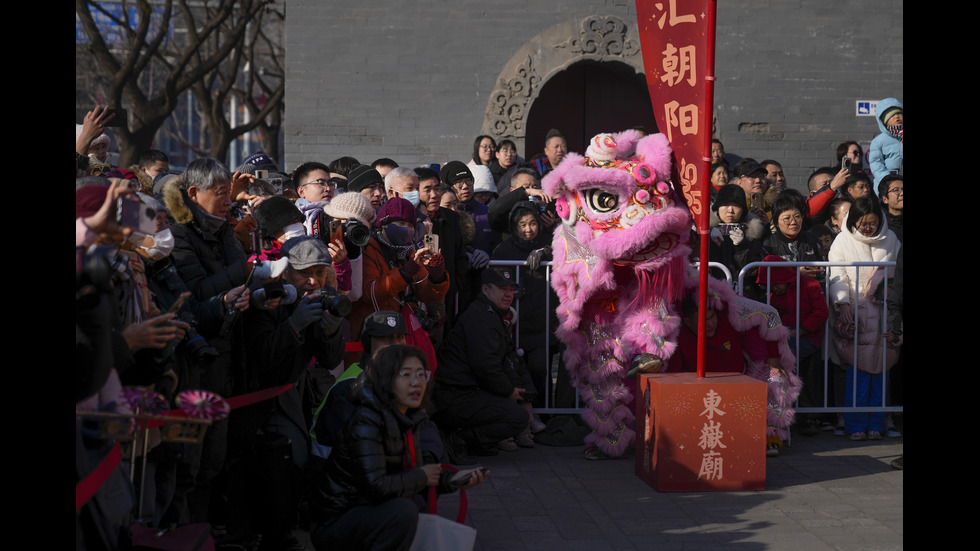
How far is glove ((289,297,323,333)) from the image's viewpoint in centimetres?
451

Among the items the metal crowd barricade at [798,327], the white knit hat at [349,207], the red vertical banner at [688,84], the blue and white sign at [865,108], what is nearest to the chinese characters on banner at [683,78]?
the red vertical banner at [688,84]

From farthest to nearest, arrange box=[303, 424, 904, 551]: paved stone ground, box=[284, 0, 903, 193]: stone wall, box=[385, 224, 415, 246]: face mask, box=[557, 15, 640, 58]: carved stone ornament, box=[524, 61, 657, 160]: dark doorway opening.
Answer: box=[524, 61, 657, 160]: dark doorway opening
box=[557, 15, 640, 58]: carved stone ornament
box=[284, 0, 903, 193]: stone wall
box=[385, 224, 415, 246]: face mask
box=[303, 424, 904, 551]: paved stone ground

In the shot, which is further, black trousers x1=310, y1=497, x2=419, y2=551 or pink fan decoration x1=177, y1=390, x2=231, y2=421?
black trousers x1=310, y1=497, x2=419, y2=551

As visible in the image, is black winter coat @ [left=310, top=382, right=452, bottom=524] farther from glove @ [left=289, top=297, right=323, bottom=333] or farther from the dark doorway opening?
the dark doorway opening

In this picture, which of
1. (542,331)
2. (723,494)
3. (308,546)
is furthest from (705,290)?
(308,546)

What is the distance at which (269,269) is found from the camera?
459 cm

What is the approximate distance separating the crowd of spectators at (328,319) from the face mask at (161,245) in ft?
0.05

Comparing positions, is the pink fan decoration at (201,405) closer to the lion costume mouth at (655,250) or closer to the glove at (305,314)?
the glove at (305,314)

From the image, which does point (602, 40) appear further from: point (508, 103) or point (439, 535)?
point (439, 535)

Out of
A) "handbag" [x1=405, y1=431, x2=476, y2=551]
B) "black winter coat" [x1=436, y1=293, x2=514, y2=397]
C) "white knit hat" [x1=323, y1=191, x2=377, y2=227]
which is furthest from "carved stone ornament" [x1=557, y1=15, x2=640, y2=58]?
"handbag" [x1=405, y1=431, x2=476, y2=551]

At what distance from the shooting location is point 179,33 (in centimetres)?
3238

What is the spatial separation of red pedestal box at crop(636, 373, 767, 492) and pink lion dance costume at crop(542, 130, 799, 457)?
42 cm

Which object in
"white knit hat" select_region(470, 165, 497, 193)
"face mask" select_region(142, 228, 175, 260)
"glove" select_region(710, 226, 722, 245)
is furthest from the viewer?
"white knit hat" select_region(470, 165, 497, 193)

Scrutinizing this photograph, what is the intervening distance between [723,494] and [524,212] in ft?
8.54
